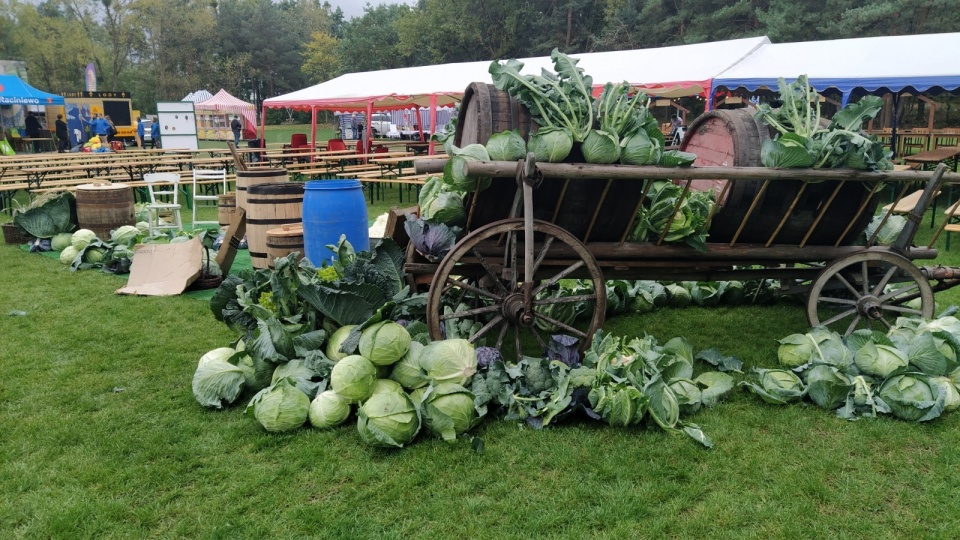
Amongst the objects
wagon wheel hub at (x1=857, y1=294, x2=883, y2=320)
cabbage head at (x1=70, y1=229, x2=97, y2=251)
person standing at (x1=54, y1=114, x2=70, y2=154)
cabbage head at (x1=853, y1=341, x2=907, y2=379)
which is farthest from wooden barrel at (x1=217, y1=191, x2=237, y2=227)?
person standing at (x1=54, y1=114, x2=70, y2=154)

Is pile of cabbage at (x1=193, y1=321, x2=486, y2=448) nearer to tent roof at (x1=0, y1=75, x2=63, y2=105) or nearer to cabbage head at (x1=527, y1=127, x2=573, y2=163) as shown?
cabbage head at (x1=527, y1=127, x2=573, y2=163)

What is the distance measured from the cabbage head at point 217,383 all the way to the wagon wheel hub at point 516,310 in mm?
1520

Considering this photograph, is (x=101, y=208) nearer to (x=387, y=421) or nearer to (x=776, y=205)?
(x=387, y=421)

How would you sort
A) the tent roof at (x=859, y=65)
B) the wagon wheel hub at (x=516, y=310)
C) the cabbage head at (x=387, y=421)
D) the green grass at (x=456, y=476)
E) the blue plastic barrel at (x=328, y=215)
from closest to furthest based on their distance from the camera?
1. the green grass at (x=456, y=476)
2. the cabbage head at (x=387, y=421)
3. the wagon wheel hub at (x=516, y=310)
4. the blue plastic barrel at (x=328, y=215)
5. the tent roof at (x=859, y=65)

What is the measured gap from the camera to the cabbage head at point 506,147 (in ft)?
11.8

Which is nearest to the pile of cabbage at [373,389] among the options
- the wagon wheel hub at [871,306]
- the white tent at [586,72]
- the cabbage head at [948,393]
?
the cabbage head at [948,393]

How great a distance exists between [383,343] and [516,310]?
80cm

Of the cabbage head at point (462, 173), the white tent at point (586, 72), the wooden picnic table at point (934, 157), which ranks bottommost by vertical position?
the wooden picnic table at point (934, 157)

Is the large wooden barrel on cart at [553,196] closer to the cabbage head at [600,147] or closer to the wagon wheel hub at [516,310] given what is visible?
the cabbage head at [600,147]

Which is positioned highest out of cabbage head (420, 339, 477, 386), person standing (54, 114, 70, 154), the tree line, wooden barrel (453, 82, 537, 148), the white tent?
the tree line

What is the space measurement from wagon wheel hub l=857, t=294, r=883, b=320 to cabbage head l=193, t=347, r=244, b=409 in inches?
153

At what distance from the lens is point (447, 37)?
46875 mm

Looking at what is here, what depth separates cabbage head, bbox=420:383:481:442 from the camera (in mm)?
3248

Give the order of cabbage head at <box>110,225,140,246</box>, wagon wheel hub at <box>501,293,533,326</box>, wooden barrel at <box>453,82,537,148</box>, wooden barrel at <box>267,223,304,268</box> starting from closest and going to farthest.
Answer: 1. wagon wheel hub at <box>501,293,533,326</box>
2. wooden barrel at <box>453,82,537,148</box>
3. wooden barrel at <box>267,223,304,268</box>
4. cabbage head at <box>110,225,140,246</box>
